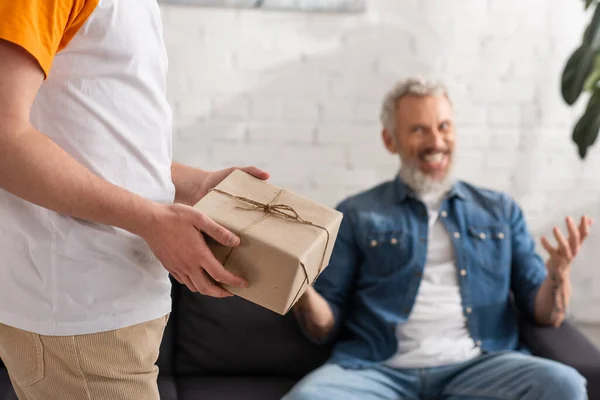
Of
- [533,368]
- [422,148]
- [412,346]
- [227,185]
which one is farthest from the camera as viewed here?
[422,148]

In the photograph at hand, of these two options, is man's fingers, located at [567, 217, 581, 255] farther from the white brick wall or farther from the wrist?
the wrist

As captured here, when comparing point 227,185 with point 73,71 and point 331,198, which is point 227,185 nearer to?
point 73,71

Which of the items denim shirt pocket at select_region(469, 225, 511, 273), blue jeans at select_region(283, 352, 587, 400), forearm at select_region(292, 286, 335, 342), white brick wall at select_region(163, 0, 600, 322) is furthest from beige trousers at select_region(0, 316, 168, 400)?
white brick wall at select_region(163, 0, 600, 322)

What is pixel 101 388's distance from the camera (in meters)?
0.86

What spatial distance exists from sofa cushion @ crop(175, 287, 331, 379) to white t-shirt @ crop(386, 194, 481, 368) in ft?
0.91

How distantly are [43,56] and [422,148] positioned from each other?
164 cm

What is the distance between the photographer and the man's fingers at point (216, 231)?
0.84 metres

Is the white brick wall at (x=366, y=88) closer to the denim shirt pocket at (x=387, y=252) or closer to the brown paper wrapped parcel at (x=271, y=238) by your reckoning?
the denim shirt pocket at (x=387, y=252)

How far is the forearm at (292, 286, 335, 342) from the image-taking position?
2.06 m

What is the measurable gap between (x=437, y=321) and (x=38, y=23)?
1611mm

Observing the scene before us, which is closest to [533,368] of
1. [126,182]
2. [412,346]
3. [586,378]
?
[586,378]

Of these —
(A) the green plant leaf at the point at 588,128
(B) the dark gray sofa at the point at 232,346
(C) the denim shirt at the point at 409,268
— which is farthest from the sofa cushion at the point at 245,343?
(A) the green plant leaf at the point at 588,128

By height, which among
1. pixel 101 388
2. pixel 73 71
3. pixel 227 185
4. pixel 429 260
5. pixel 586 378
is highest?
pixel 73 71

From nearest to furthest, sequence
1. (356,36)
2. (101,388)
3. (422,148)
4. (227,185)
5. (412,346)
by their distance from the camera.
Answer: (101,388), (227,185), (412,346), (422,148), (356,36)
